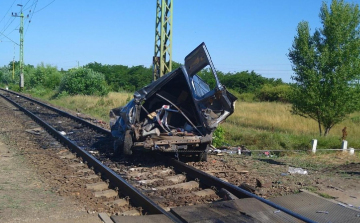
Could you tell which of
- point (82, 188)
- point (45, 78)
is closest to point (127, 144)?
point (82, 188)

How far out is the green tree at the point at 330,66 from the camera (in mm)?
20969

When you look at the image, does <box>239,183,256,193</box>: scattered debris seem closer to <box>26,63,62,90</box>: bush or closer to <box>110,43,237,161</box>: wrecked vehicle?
<box>110,43,237,161</box>: wrecked vehicle

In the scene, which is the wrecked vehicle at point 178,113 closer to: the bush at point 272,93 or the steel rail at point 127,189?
the steel rail at point 127,189

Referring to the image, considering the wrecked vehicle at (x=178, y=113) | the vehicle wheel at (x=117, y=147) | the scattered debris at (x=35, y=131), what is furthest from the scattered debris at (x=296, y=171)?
the scattered debris at (x=35, y=131)

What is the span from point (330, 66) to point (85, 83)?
25.2 meters

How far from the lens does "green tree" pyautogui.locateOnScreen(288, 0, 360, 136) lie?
20969mm

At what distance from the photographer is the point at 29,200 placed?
6840 millimetres

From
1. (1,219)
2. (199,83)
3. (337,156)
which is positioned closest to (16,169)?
(1,219)

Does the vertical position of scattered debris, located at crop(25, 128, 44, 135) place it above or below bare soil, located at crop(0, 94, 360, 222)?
above

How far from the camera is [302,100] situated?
22.2 meters

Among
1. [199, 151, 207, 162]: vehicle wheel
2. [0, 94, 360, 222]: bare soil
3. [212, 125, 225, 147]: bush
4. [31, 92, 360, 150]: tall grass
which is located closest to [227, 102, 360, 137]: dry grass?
[31, 92, 360, 150]: tall grass

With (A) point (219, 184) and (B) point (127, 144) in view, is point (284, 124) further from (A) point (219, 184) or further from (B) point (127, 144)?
(A) point (219, 184)

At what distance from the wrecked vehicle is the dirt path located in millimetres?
2402

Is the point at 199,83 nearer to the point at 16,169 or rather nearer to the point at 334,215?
the point at 16,169
